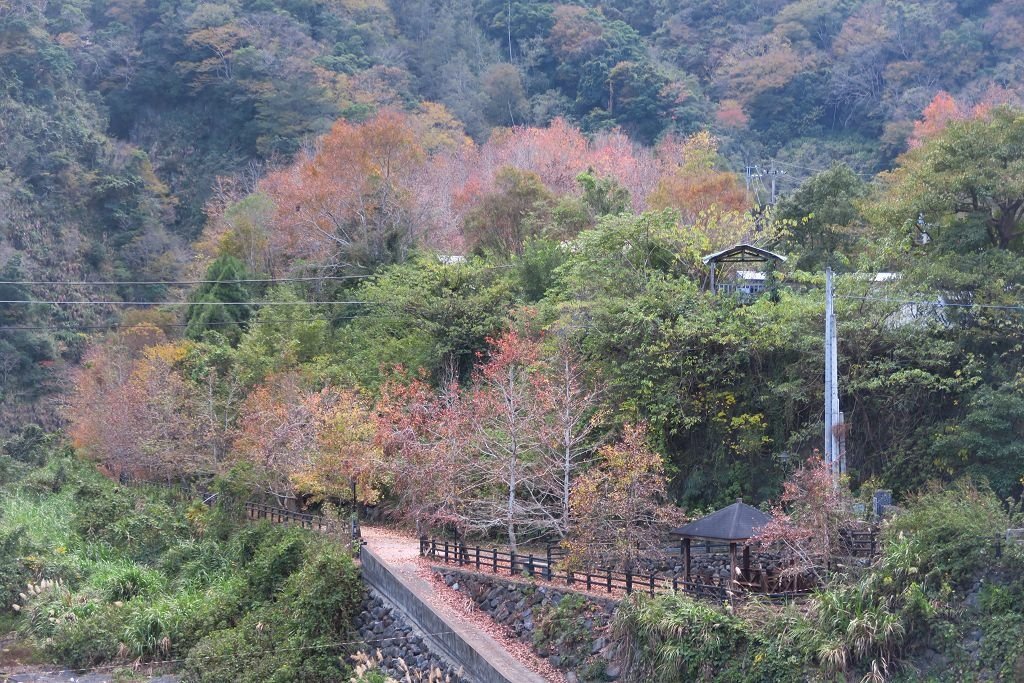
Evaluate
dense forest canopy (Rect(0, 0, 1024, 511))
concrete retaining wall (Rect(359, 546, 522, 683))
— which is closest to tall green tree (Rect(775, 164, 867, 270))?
dense forest canopy (Rect(0, 0, 1024, 511))

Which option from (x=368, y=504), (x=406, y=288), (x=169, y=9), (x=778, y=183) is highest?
(x=169, y=9)

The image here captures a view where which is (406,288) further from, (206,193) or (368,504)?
(206,193)

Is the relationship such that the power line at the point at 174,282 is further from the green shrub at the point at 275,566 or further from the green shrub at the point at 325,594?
the green shrub at the point at 325,594

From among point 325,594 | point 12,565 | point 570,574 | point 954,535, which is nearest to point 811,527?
point 954,535

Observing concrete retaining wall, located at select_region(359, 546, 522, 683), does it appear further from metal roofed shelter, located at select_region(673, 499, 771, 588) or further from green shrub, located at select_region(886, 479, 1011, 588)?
green shrub, located at select_region(886, 479, 1011, 588)

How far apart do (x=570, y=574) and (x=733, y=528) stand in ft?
11.7

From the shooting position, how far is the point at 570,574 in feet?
70.9

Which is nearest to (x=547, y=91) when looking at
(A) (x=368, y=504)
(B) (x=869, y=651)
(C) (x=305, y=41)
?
(C) (x=305, y=41)

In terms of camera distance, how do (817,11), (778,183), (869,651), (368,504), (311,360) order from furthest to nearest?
(817,11) → (778,183) → (311,360) → (368,504) → (869,651)

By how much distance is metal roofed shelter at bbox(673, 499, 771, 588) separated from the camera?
19547 mm

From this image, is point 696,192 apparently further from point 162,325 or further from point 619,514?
point 162,325

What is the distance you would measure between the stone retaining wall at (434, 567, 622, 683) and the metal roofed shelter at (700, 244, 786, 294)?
9776mm

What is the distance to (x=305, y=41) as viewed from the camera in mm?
80125

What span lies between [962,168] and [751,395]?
265 inches
